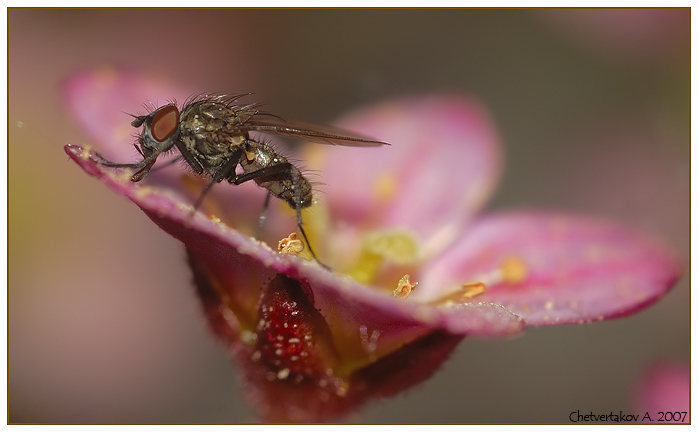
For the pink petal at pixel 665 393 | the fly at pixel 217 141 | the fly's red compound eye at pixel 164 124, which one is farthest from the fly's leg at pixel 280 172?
the pink petal at pixel 665 393

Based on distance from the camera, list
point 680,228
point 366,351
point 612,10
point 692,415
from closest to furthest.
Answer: point 366,351 < point 692,415 < point 680,228 < point 612,10

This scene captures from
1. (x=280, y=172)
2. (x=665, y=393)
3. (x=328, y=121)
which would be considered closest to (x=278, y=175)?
(x=280, y=172)

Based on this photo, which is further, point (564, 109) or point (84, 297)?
point (564, 109)

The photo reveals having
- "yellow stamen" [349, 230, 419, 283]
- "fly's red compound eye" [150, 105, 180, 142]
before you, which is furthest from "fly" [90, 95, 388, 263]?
"yellow stamen" [349, 230, 419, 283]

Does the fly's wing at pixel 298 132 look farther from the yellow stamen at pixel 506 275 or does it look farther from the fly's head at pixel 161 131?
the yellow stamen at pixel 506 275

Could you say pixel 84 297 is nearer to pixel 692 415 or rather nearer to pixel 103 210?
pixel 103 210

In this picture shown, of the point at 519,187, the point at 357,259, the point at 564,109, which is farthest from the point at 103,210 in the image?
the point at 564,109

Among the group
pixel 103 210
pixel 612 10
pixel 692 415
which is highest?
pixel 612 10
